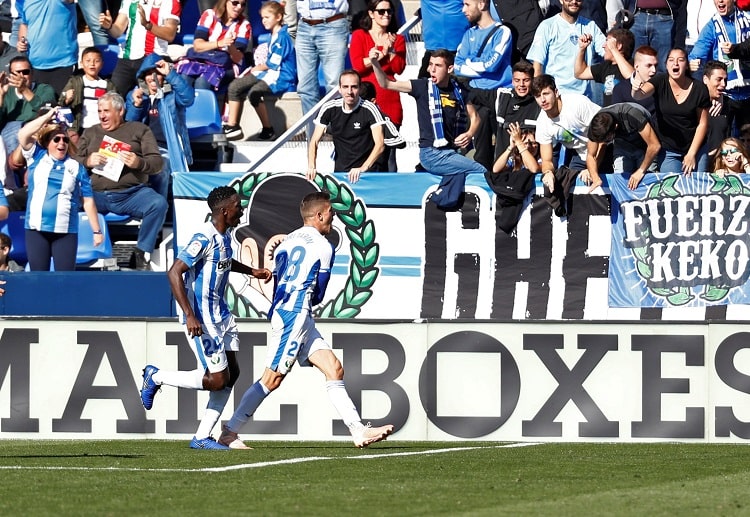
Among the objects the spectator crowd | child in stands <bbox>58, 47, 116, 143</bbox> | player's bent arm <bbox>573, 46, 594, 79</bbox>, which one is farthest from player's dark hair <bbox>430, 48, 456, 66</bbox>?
child in stands <bbox>58, 47, 116, 143</bbox>

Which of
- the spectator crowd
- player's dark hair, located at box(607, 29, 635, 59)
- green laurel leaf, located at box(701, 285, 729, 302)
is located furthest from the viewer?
player's dark hair, located at box(607, 29, 635, 59)

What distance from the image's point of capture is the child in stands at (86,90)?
57.0ft

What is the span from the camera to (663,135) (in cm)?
1450

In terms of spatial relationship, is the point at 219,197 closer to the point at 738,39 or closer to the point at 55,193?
the point at 55,193

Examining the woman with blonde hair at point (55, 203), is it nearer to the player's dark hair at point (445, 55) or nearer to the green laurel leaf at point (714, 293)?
the player's dark hair at point (445, 55)

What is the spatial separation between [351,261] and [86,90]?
490cm

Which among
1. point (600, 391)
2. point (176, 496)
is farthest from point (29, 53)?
point (176, 496)

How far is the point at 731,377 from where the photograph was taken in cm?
Answer: 1237

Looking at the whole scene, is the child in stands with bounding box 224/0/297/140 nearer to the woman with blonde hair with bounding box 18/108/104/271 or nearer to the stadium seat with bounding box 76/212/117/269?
the stadium seat with bounding box 76/212/117/269

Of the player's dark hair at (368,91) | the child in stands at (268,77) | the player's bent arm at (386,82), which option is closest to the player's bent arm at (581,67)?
the player's bent arm at (386,82)

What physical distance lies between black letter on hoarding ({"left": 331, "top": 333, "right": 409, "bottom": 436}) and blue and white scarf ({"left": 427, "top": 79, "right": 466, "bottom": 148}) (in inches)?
119

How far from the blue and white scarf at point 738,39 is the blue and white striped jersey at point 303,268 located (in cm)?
689

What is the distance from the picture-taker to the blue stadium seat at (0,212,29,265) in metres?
16.1

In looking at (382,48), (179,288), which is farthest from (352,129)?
(179,288)
